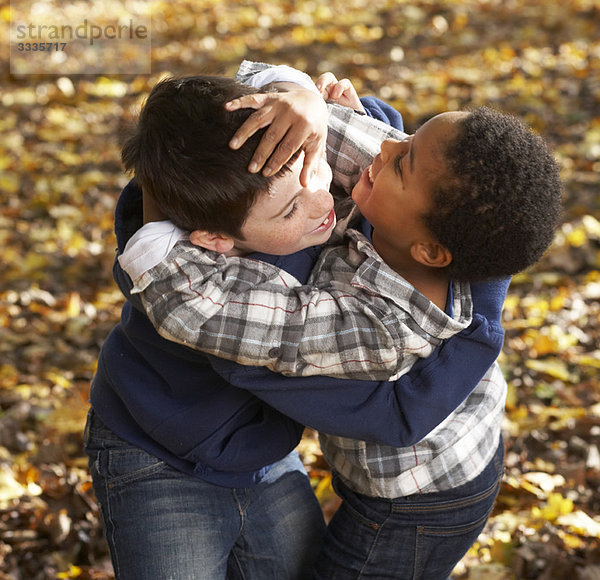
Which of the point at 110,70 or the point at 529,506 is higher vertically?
the point at 529,506

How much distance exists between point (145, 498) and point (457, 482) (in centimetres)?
85

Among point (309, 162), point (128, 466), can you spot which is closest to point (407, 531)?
point (128, 466)

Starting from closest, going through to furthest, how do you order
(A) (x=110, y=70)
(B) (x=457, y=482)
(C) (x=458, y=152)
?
(C) (x=458, y=152)
(B) (x=457, y=482)
(A) (x=110, y=70)

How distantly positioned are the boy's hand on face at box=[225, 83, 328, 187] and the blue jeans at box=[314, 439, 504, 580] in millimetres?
903

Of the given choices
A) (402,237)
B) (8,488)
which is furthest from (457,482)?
(8,488)

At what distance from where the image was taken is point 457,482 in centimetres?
210

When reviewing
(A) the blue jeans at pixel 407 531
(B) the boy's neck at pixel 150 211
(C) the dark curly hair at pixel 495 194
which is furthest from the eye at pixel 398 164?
(A) the blue jeans at pixel 407 531

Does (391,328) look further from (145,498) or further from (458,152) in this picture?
(145,498)

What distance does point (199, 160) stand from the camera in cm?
183

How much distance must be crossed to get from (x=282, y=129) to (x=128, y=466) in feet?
3.38

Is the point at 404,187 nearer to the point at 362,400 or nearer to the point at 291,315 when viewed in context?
the point at 291,315

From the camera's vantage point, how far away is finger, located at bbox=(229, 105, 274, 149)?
181cm

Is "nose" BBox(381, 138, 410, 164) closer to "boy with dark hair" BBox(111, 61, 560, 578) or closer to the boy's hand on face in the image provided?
"boy with dark hair" BBox(111, 61, 560, 578)

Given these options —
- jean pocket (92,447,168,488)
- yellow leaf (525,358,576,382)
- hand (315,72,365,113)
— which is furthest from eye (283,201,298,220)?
yellow leaf (525,358,576,382)
